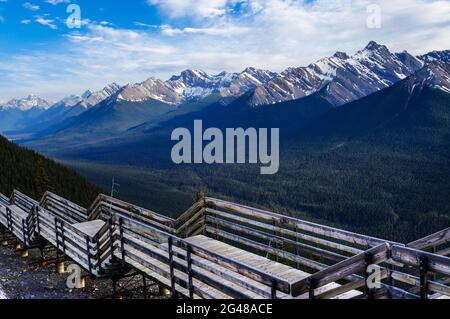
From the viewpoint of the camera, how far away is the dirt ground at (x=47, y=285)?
13695mm

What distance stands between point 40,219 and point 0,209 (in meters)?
7.46

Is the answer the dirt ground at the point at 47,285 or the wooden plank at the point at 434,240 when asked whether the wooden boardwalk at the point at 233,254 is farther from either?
the dirt ground at the point at 47,285

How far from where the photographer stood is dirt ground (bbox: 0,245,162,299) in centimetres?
1370

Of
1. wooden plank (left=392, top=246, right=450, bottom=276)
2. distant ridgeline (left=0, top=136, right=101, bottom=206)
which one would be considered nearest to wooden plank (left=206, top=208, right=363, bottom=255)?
wooden plank (left=392, top=246, right=450, bottom=276)

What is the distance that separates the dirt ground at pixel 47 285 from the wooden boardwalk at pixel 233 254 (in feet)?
3.35

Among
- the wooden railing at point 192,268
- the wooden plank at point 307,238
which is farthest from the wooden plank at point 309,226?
the wooden railing at point 192,268

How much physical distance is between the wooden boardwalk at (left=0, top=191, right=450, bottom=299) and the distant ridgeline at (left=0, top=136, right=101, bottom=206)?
5581 cm

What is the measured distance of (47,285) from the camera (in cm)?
1470

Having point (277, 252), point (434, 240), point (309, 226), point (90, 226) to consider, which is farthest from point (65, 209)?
point (434, 240)

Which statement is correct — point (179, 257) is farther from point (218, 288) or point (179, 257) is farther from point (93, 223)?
point (93, 223)

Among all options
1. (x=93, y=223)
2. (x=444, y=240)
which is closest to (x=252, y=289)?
(x=444, y=240)

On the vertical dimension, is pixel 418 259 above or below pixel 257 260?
above

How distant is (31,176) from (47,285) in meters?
65.9

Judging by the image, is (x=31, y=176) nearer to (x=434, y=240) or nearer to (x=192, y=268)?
(x=192, y=268)
